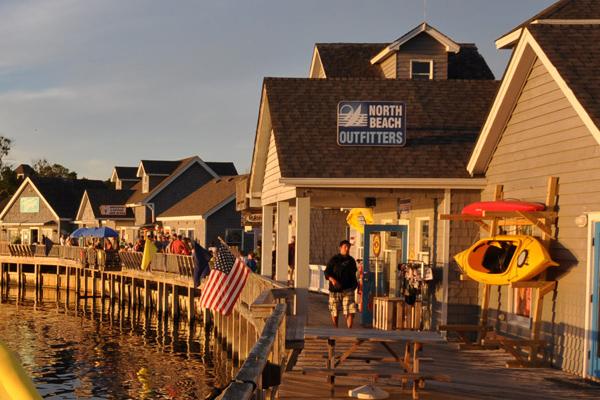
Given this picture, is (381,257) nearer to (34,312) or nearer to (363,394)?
(363,394)

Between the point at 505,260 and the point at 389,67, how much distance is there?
572 inches

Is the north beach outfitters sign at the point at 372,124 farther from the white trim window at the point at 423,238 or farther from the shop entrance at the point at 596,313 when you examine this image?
the shop entrance at the point at 596,313

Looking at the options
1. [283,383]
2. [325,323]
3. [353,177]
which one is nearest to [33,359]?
[325,323]

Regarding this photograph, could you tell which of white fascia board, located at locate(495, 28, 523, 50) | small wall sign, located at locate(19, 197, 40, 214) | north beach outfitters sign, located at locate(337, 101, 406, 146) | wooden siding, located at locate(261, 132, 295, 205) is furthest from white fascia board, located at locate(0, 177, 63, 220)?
white fascia board, located at locate(495, 28, 523, 50)

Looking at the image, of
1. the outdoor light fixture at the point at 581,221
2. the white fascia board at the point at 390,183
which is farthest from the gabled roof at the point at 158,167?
the outdoor light fixture at the point at 581,221

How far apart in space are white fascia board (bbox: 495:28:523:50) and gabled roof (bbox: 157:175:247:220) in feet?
106

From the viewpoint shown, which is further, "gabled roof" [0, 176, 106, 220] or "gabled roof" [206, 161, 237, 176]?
"gabled roof" [0, 176, 106, 220]

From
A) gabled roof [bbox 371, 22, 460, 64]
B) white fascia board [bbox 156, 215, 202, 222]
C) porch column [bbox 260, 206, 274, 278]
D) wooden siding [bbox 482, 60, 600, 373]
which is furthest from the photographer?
white fascia board [bbox 156, 215, 202, 222]

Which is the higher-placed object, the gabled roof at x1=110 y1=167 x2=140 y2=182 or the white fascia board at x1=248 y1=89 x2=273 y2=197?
the gabled roof at x1=110 y1=167 x2=140 y2=182

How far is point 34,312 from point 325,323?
3028 cm

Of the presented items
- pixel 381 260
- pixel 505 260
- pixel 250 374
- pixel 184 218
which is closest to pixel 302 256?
pixel 505 260

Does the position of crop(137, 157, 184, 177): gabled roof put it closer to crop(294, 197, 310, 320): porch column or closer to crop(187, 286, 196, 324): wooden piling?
crop(187, 286, 196, 324): wooden piling

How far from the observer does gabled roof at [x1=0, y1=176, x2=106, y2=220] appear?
72.7 metres

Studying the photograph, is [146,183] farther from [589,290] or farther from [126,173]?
[589,290]
